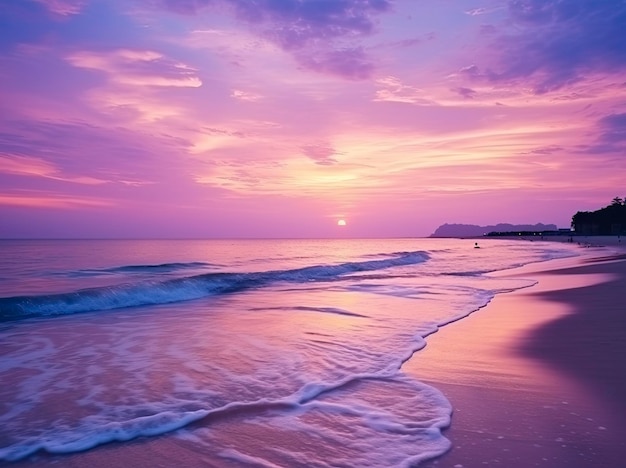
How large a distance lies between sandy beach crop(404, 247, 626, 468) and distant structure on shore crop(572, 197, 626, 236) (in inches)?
4572

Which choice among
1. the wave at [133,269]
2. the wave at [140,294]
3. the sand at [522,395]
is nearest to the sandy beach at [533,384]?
the sand at [522,395]

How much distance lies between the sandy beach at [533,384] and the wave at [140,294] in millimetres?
11181

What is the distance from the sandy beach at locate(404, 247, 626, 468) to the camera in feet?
A: 12.7

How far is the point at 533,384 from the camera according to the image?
5.75 meters

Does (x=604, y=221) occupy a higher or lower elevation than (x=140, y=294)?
higher

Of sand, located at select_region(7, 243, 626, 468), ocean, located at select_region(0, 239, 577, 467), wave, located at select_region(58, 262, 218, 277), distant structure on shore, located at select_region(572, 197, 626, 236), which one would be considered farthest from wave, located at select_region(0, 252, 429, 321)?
distant structure on shore, located at select_region(572, 197, 626, 236)

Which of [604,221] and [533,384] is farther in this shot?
[604,221]

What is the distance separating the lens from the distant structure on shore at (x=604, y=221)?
112 m

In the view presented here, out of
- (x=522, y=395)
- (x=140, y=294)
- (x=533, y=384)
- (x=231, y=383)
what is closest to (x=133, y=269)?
(x=140, y=294)

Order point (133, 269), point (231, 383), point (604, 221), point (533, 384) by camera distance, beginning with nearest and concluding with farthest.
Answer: point (533, 384), point (231, 383), point (133, 269), point (604, 221)

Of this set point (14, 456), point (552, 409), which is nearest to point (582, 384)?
point (552, 409)

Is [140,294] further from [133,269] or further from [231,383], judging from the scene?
[133,269]

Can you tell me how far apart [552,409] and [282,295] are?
1295 cm

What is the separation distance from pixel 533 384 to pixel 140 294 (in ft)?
47.5
